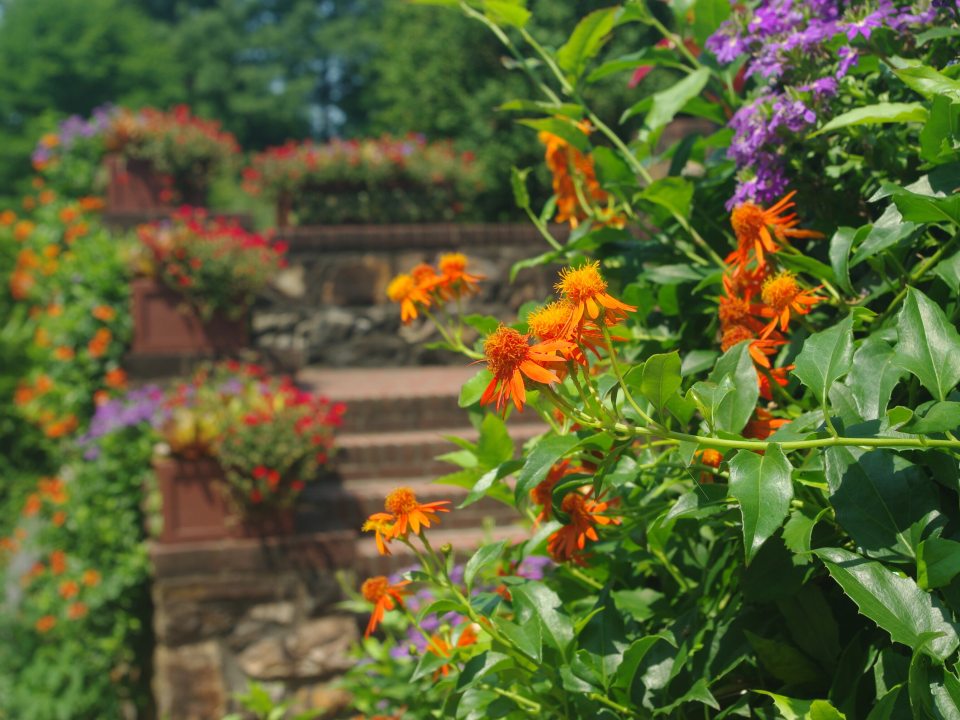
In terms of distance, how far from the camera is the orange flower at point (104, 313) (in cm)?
561

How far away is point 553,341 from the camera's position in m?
1.00

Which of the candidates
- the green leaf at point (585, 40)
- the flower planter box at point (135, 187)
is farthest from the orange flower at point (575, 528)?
the flower planter box at point (135, 187)

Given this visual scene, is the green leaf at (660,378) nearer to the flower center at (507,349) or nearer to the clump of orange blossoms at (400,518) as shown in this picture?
the flower center at (507,349)

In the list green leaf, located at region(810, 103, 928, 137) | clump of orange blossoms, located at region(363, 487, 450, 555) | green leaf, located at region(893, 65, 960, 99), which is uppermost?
green leaf, located at region(893, 65, 960, 99)

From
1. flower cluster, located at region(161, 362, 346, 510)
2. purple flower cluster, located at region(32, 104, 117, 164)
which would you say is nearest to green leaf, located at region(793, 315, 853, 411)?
flower cluster, located at region(161, 362, 346, 510)

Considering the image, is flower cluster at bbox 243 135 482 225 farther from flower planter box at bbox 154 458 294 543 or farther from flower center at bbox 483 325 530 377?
flower center at bbox 483 325 530 377

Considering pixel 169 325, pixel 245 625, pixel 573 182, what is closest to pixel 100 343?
pixel 169 325

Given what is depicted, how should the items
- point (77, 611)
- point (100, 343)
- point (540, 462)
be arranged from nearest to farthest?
point (540, 462)
point (77, 611)
point (100, 343)

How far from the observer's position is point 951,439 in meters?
0.96

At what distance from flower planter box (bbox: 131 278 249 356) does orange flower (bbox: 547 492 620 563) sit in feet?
15.0

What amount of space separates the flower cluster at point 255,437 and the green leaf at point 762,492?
3.56 m

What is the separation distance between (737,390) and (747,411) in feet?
0.09

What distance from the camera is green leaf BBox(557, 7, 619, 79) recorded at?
65.2 inches

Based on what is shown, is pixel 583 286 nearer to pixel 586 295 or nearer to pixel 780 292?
pixel 586 295
